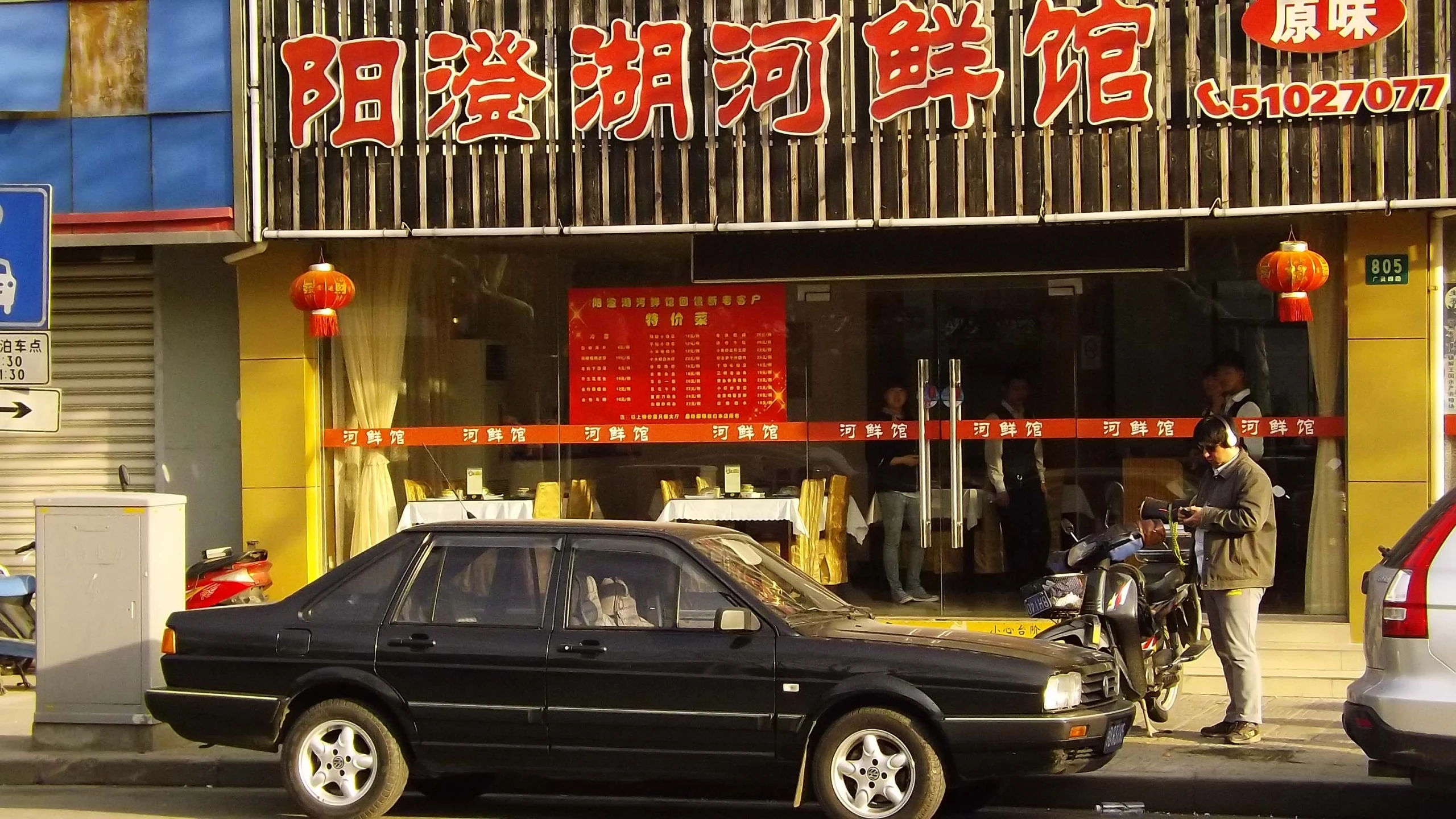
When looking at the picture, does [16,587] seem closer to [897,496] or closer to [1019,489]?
[897,496]

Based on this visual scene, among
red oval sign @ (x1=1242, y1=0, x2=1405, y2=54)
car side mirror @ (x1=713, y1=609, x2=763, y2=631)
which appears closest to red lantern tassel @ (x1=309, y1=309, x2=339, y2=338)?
car side mirror @ (x1=713, y1=609, x2=763, y2=631)

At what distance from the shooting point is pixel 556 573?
752 cm

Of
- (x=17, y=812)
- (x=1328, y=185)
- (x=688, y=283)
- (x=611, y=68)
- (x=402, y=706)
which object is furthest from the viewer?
(x=688, y=283)

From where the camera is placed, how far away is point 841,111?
11.0m

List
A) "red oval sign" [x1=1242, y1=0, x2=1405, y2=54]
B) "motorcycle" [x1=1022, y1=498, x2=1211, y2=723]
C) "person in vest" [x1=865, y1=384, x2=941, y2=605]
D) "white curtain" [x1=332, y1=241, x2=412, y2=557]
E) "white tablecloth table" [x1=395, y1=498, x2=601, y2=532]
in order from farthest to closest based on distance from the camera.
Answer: "white curtain" [x1=332, y1=241, x2=412, y2=557] → "white tablecloth table" [x1=395, y1=498, x2=601, y2=532] → "person in vest" [x1=865, y1=384, x2=941, y2=605] → "red oval sign" [x1=1242, y1=0, x2=1405, y2=54] → "motorcycle" [x1=1022, y1=498, x2=1211, y2=723]

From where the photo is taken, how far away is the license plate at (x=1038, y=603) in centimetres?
882

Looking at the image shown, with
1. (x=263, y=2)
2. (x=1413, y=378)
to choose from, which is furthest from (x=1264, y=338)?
(x=263, y=2)

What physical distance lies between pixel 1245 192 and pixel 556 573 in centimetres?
587

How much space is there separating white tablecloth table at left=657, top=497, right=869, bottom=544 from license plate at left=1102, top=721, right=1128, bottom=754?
4.81m

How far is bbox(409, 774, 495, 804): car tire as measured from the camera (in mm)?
8250

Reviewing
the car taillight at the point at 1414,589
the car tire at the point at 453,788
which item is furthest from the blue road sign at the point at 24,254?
the car taillight at the point at 1414,589

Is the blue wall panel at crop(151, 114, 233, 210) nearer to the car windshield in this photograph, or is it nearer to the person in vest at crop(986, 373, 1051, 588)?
the car windshield

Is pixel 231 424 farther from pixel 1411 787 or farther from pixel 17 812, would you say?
pixel 1411 787

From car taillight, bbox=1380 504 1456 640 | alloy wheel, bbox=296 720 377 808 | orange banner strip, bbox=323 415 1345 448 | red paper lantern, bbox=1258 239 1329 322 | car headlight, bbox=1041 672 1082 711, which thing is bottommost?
alloy wheel, bbox=296 720 377 808
